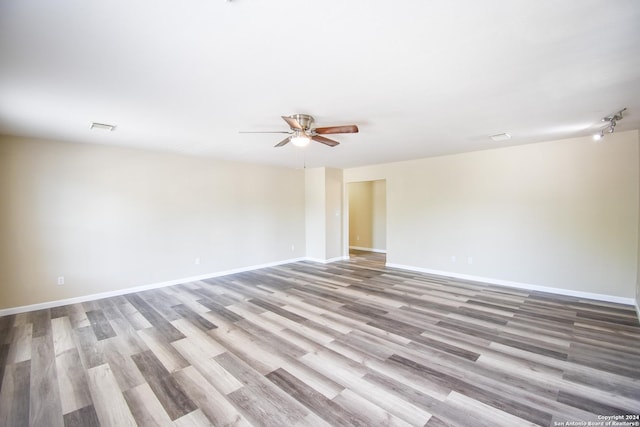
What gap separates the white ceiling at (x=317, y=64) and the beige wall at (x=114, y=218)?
2.69ft

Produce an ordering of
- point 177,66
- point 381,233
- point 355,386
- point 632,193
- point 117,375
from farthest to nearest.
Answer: point 381,233
point 632,193
point 117,375
point 355,386
point 177,66

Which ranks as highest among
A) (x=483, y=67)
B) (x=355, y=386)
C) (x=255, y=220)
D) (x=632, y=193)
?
(x=483, y=67)

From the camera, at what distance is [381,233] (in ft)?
30.0

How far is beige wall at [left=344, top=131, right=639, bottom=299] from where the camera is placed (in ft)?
13.6

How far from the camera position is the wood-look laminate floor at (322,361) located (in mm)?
1976

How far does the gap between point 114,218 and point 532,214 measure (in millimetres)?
7430

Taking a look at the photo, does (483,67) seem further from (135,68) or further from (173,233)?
(173,233)

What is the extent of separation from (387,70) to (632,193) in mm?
4650

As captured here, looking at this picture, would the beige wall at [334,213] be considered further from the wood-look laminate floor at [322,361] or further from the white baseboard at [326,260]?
the wood-look laminate floor at [322,361]

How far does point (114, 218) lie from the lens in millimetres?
4664

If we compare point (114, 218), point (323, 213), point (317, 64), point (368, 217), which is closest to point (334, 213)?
point (323, 213)

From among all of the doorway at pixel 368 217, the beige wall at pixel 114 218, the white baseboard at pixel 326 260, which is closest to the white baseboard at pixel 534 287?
the white baseboard at pixel 326 260

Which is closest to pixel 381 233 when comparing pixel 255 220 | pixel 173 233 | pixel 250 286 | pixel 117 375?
pixel 255 220

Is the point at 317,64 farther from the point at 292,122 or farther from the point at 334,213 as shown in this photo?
the point at 334,213
